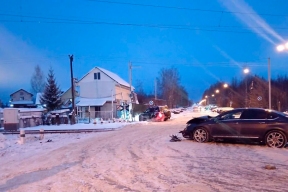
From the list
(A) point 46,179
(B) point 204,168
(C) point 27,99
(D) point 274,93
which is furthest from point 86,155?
(C) point 27,99

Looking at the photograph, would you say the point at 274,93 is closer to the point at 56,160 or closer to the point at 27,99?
the point at 56,160

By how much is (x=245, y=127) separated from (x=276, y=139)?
4.25 feet

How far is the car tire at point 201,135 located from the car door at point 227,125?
1.13 ft

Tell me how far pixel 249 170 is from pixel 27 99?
9140 centimetres

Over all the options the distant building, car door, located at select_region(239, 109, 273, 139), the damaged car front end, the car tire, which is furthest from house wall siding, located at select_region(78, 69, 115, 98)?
car door, located at select_region(239, 109, 273, 139)

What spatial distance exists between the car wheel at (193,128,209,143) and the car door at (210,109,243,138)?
0.34 m

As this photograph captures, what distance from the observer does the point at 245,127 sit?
12.8m

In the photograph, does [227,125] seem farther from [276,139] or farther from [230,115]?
[276,139]

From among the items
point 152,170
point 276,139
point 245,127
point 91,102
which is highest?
point 91,102

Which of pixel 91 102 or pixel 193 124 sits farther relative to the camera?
pixel 91 102

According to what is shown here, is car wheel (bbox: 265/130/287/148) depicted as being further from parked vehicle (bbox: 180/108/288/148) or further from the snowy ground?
the snowy ground

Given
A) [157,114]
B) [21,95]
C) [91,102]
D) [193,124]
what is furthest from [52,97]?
[21,95]

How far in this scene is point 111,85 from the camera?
53844mm

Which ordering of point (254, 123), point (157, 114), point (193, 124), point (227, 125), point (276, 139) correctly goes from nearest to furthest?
point (276, 139), point (254, 123), point (227, 125), point (193, 124), point (157, 114)
